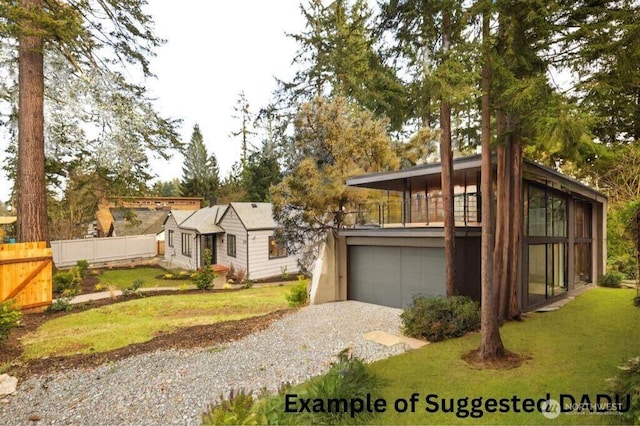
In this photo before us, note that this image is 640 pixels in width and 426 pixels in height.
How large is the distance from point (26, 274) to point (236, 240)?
9687mm

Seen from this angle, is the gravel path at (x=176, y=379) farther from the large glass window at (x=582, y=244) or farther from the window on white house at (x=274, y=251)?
the large glass window at (x=582, y=244)

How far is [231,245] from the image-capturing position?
18750mm

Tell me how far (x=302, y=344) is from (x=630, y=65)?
726 cm

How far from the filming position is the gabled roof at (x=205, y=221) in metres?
19.3

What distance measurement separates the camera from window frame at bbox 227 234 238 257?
18.3 metres

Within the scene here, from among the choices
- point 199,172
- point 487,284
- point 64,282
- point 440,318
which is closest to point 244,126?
point 199,172

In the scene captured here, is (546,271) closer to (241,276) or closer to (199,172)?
(241,276)

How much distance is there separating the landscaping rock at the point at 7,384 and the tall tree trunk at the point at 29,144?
6936 mm

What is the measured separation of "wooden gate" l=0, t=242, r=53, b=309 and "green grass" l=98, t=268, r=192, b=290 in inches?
190

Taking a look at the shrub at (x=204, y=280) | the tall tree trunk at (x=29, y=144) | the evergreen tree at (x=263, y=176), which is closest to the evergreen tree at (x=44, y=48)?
the tall tree trunk at (x=29, y=144)

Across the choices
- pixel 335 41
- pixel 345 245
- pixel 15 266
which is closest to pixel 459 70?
pixel 345 245

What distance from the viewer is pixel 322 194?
1235 cm

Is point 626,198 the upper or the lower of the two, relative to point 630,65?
lower

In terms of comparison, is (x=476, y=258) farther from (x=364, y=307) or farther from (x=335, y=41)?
(x=335, y=41)
